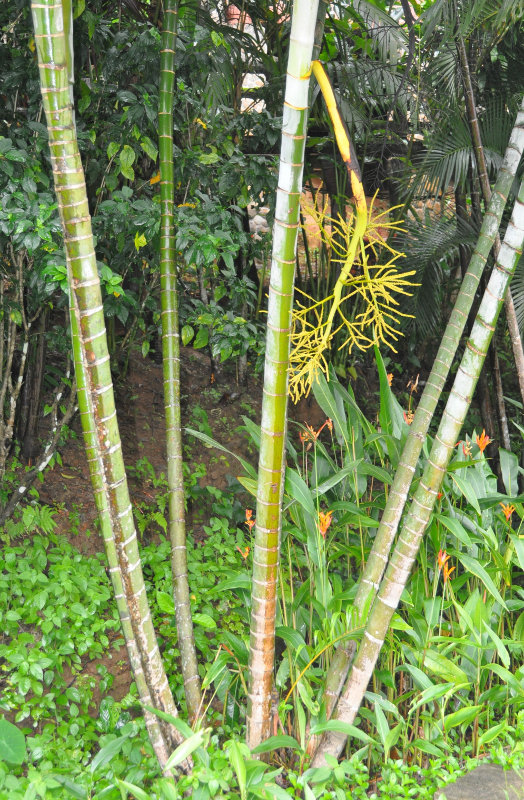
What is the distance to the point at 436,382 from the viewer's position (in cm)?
161

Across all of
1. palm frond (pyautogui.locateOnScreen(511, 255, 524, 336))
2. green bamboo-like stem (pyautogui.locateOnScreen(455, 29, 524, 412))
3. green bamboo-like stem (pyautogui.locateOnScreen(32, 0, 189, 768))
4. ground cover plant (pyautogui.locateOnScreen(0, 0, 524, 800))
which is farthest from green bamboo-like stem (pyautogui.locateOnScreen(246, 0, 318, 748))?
palm frond (pyautogui.locateOnScreen(511, 255, 524, 336))

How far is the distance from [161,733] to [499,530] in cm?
135

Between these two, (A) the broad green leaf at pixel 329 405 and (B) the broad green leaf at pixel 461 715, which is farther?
(A) the broad green leaf at pixel 329 405

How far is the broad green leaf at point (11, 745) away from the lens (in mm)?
1359

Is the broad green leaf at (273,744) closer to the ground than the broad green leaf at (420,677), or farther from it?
farther from it

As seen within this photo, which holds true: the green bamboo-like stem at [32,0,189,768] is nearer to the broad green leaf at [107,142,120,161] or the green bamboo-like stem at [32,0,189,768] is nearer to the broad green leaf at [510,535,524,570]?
the broad green leaf at [107,142,120,161]

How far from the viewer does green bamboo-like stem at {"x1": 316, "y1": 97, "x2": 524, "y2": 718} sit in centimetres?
159

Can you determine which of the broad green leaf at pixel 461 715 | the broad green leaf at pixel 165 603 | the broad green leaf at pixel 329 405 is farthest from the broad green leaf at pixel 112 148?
the broad green leaf at pixel 461 715

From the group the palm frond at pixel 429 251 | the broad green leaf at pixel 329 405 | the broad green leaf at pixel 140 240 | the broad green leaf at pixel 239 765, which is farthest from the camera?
the palm frond at pixel 429 251

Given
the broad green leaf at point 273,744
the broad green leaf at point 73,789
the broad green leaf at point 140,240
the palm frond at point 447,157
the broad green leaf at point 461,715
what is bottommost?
the broad green leaf at point 73,789

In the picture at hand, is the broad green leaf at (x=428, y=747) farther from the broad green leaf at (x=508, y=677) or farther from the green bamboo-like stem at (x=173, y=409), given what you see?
the green bamboo-like stem at (x=173, y=409)

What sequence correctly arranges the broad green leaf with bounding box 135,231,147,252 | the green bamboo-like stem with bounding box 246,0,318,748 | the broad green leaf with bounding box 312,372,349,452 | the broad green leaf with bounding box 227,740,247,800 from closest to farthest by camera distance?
the green bamboo-like stem with bounding box 246,0,318,748
the broad green leaf with bounding box 227,740,247,800
the broad green leaf with bounding box 135,231,147,252
the broad green leaf with bounding box 312,372,349,452

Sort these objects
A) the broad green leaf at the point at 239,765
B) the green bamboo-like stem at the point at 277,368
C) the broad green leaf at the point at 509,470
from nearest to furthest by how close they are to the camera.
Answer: the green bamboo-like stem at the point at 277,368, the broad green leaf at the point at 239,765, the broad green leaf at the point at 509,470

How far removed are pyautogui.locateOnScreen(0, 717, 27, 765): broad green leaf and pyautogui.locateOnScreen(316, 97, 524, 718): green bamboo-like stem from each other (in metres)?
0.71
